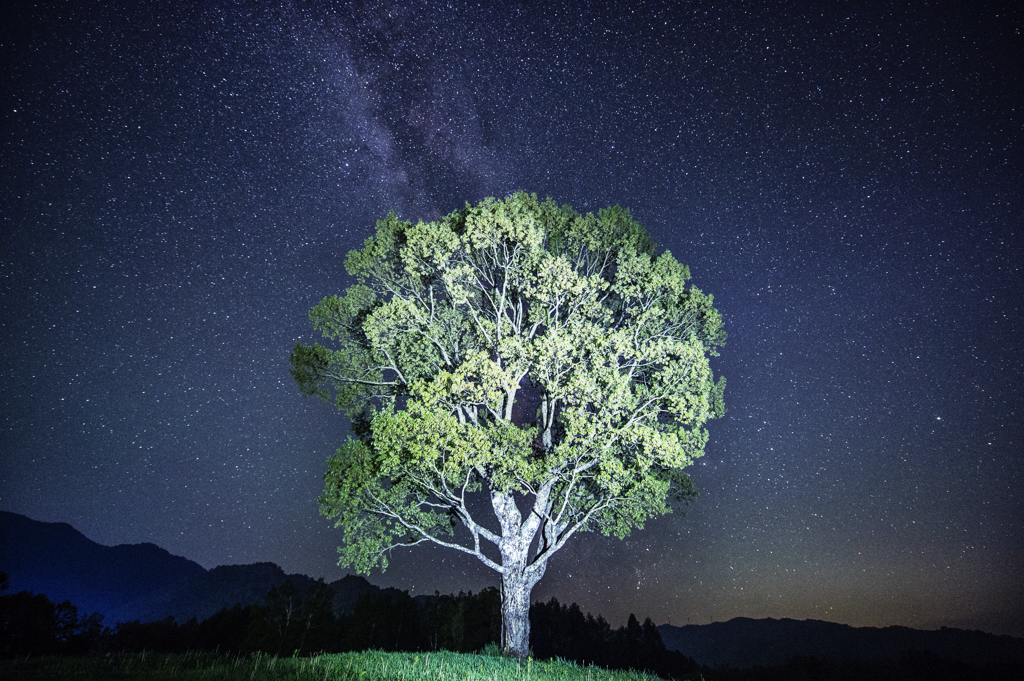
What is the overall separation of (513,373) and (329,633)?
66.5m

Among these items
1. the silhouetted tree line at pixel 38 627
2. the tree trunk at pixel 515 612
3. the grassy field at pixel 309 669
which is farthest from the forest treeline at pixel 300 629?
the grassy field at pixel 309 669

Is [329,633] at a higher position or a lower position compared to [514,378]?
lower

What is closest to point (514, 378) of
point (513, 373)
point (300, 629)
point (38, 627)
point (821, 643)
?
point (513, 373)

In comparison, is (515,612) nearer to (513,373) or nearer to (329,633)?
(513,373)

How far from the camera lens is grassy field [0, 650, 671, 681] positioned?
7688mm

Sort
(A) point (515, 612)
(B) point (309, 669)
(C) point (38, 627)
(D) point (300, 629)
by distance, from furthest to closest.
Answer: (D) point (300, 629)
(C) point (38, 627)
(A) point (515, 612)
(B) point (309, 669)

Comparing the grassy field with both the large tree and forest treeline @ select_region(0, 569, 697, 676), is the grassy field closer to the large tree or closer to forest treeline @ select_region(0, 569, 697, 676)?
the large tree

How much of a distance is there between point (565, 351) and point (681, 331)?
548cm

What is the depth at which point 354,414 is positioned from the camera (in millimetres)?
16156

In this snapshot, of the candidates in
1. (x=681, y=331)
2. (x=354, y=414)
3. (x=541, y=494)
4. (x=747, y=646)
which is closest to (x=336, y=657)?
(x=541, y=494)

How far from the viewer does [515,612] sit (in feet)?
42.2

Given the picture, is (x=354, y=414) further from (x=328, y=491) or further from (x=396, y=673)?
(x=396, y=673)

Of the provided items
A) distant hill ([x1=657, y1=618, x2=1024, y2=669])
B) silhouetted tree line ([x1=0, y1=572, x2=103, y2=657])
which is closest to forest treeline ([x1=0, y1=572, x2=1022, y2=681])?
silhouetted tree line ([x1=0, y1=572, x2=103, y2=657])

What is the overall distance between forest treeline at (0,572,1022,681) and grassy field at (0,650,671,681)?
3396cm
